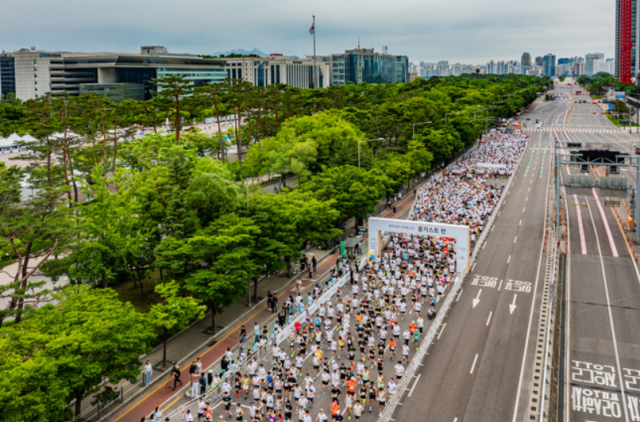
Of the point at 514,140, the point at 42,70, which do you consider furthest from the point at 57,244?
the point at 42,70

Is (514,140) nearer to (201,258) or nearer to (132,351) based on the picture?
(201,258)

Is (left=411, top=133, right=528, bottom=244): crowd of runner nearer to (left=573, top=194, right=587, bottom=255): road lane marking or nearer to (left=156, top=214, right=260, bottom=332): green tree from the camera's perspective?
(left=573, top=194, right=587, bottom=255): road lane marking

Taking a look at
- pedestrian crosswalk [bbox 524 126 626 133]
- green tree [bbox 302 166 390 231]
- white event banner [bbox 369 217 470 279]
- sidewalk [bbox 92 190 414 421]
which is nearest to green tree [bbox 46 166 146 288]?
sidewalk [bbox 92 190 414 421]

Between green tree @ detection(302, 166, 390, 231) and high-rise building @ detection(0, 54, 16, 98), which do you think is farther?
high-rise building @ detection(0, 54, 16, 98)

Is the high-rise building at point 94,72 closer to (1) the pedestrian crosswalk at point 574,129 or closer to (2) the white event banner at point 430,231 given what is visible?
(1) the pedestrian crosswalk at point 574,129

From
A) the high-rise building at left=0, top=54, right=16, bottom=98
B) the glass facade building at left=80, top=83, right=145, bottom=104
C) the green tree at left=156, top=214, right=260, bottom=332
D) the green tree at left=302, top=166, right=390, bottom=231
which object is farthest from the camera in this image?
the high-rise building at left=0, top=54, right=16, bottom=98

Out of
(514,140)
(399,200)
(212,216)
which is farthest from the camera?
(514,140)
